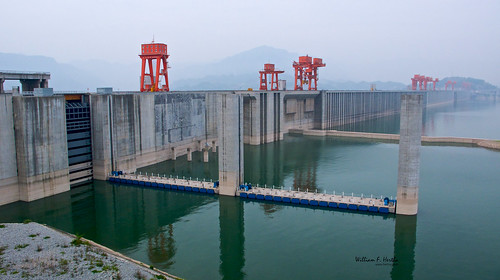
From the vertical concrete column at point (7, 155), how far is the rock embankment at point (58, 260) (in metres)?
10.0

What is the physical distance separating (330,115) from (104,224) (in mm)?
82333

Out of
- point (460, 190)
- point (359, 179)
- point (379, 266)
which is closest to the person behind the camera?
point (379, 266)

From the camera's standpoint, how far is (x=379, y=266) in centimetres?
2633

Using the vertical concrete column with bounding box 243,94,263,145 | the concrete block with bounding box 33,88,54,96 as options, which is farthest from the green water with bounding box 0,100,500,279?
the vertical concrete column with bounding box 243,94,263,145

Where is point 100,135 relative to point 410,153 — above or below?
above

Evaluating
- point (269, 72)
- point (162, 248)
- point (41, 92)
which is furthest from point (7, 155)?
point (269, 72)

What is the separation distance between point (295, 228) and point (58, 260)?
56.2 feet

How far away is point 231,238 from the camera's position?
1241 inches

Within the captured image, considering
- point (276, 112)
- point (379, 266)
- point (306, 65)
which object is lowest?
point (379, 266)

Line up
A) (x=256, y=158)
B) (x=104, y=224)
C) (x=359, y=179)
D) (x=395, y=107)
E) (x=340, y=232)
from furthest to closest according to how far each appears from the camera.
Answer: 1. (x=395, y=107)
2. (x=256, y=158)
3. (x=359, y=179)
4. (x=104, y=224)
5. (x=340, y=232)

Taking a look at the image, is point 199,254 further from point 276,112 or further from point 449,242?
point 276,112

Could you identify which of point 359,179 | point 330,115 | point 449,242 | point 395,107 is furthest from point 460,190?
point 395,107

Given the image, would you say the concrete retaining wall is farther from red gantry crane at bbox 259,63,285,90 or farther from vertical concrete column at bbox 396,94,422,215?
vertical concrete column at bbox 396,94,422,215

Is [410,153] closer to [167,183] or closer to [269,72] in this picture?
[167,183]
